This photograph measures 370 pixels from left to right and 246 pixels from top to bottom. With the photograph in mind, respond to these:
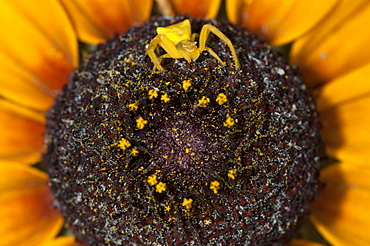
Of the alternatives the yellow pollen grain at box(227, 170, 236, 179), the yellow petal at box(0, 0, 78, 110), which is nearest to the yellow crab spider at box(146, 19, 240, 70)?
the yellow pollen grain at box(227, 170, 236, 179)

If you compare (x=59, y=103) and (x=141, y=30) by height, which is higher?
(x=141, y=30)

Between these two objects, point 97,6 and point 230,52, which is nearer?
point 230,52

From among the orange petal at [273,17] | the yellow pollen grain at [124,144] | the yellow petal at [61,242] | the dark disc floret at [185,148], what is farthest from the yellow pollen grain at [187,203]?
the orange petal at [273,17]

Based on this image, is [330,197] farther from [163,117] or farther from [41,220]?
[41,220]

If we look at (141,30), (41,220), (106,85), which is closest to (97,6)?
(141,30)

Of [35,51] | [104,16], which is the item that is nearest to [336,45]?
[104,16]

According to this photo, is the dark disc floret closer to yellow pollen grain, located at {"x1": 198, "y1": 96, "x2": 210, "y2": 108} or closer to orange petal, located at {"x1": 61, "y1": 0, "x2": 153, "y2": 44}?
yellow pollen grain, located at {"x1": 198, "y1": 96, "x2": 210, "y2": 108}
